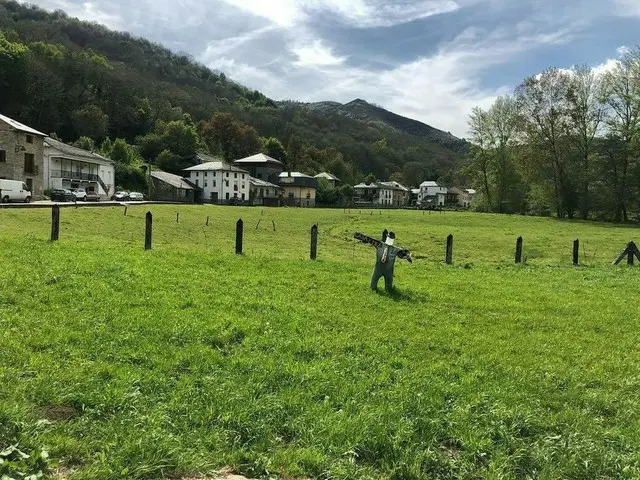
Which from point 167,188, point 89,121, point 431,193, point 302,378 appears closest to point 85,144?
point 89,121

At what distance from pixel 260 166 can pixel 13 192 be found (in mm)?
80888

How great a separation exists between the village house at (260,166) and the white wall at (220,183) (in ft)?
60.2

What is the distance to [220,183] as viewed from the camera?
328 feet

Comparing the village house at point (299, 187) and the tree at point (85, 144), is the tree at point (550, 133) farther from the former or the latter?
the tree at point (85, 144)

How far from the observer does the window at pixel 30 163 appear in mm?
55719

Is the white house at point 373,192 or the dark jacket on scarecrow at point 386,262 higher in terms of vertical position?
the white house at point 373,192

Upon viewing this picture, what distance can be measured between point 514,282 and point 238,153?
12763cm

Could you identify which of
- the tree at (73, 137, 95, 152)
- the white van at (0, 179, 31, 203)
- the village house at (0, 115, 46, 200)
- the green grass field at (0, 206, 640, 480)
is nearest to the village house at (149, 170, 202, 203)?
the tree at (73, 137, 95, 152)

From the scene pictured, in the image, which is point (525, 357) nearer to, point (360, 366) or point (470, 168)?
point (360, 366)

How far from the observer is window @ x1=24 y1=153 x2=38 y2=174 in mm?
55719

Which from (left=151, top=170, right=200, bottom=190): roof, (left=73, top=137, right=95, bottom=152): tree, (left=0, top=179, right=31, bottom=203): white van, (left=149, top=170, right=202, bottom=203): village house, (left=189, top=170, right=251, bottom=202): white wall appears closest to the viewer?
(left=0, top=179, right=31, bottom=203): white van

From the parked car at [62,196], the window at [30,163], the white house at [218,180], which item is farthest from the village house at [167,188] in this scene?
the parked car at [62,196]

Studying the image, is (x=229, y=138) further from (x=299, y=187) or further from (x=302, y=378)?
(x=302, y=378)

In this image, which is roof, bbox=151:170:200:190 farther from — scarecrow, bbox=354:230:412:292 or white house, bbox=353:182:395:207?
scarecrow, bbox=354:230:412:292
